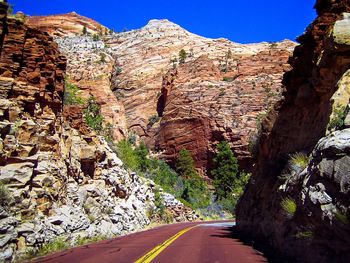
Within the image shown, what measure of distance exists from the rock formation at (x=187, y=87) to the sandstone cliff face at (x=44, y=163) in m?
41.6

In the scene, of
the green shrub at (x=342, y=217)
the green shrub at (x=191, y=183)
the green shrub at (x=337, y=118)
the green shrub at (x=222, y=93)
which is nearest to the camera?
the green shrub at (x=342, y=217)

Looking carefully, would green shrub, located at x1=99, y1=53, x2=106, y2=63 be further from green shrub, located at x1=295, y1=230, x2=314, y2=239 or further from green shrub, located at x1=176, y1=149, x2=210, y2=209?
green shrub, located at x1=295, y1=230, x2=314, y2=239

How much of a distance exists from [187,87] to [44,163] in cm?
5982

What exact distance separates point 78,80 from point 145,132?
1553cm

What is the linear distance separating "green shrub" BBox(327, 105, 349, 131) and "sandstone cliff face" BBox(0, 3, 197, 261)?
8694mm

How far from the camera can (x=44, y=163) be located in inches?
691

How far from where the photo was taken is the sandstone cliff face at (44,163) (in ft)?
45.3

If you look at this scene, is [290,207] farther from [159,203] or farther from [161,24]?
[161,24]

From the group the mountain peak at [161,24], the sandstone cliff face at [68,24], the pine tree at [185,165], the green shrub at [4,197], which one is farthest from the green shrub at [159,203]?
the mountain peak at [161,24]

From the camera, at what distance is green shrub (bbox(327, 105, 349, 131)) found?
9120 millimetres

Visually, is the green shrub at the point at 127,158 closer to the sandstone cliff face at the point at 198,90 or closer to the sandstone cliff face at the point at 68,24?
the sandstone cliff face at the point at 198,90

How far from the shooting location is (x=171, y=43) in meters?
103

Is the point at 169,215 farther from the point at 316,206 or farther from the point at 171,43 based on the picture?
the point at 171,43

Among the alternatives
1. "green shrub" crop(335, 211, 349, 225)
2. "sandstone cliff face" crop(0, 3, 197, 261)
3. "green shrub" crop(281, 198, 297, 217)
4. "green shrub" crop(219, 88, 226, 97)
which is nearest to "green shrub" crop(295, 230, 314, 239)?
"green shrub" crop(281, 198, 297, 217)
